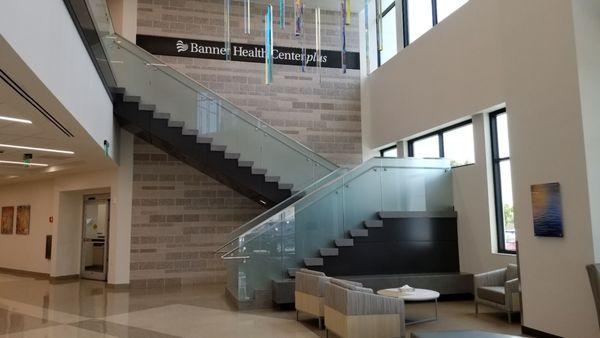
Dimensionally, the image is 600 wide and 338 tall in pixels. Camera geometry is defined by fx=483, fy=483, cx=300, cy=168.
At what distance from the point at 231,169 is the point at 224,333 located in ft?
13.8

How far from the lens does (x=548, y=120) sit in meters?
6.10

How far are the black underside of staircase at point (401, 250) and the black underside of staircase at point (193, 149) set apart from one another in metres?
1.99

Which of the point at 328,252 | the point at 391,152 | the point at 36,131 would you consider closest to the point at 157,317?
the point at 328,252

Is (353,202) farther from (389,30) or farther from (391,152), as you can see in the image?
(389,30)

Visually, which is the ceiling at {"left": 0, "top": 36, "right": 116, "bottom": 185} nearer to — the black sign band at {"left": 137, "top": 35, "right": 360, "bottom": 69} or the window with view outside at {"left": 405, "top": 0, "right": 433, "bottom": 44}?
the black sign band at {"left": 137, "top": 35, "right": 360, "bottom": 69}

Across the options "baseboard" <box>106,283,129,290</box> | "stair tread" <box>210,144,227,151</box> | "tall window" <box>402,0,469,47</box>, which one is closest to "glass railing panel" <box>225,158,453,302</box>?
"stair tread" <box>210,144,227,151</box>

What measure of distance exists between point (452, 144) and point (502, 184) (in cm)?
191

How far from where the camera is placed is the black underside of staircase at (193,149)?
9930mm

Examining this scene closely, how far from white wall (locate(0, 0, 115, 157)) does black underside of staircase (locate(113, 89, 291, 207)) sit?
2136mm

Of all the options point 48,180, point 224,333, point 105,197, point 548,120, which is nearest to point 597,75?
point 548,120

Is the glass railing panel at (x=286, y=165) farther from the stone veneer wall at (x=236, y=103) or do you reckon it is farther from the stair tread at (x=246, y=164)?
the stone veneer wall at (x=236, y=103)

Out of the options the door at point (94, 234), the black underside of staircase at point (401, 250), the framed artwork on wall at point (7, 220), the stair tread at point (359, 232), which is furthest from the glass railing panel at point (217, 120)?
the framed artwork on wall at point (7, 220)

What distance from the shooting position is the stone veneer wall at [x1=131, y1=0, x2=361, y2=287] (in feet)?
39.5

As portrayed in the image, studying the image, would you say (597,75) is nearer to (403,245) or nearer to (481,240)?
(481,240)
